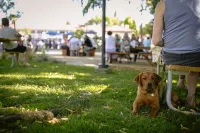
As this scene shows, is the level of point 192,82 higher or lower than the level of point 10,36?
lower

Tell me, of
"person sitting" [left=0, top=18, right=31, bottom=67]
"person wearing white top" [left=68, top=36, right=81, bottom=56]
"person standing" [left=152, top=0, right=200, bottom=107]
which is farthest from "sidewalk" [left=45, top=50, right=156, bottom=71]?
"person standing" [left=152, top=0, right=200, bottom=107]

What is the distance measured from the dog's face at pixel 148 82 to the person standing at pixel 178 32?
30cm

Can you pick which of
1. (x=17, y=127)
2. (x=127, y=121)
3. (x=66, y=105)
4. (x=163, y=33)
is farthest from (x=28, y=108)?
(x=163, y=33)

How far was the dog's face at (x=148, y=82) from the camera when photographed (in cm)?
382

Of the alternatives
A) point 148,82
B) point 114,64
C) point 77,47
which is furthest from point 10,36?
point 77,47

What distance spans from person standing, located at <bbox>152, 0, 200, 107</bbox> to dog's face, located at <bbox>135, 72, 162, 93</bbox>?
295 millimetres

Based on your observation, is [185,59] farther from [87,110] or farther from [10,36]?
[10,36]

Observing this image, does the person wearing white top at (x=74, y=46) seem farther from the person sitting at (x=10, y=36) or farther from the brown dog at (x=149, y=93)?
the brown dog at (x=149, y=93)

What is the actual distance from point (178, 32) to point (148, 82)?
2.53 feet

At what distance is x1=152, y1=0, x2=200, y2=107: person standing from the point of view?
3566 millimetres

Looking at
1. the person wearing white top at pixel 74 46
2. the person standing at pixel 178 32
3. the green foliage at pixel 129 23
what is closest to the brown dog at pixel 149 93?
the person standing at pixel 178 32

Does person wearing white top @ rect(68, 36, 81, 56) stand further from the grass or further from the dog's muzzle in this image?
the dog's muzzle

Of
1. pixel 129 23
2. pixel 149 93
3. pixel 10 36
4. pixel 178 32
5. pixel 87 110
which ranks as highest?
pixel 129 23

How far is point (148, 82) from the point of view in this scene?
3.84 m
